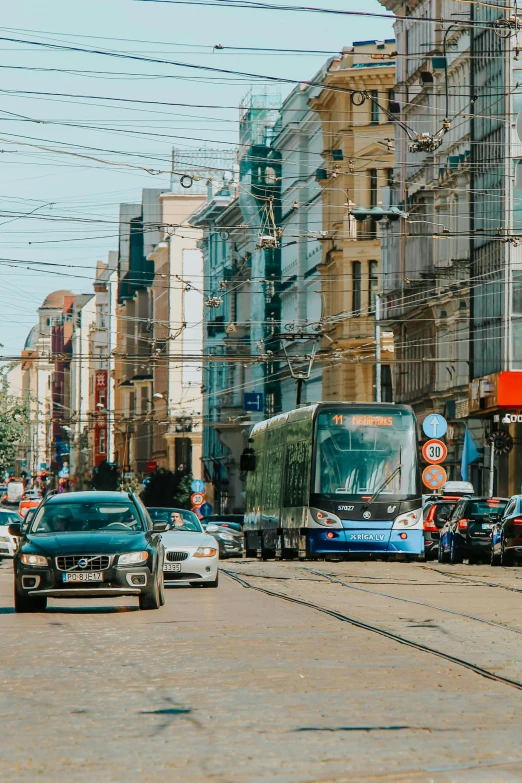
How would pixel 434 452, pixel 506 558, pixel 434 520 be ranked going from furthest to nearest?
pixel 434 520 → pixel 434 452 → pixel 506 558

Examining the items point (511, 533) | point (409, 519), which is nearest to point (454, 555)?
point (511, 533)

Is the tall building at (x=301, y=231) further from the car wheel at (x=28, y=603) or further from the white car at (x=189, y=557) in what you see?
the car wheel at (x=28, y=603)

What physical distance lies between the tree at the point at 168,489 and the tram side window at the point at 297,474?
5979 centimetres

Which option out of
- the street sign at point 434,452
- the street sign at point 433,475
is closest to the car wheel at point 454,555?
the street sign at point 433,475

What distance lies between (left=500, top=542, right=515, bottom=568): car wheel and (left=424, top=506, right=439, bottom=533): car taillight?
25.7 ft

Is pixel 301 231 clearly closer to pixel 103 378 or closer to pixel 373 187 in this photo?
pixel 373 187

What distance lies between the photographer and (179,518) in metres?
27.8

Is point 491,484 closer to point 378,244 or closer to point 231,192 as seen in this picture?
point 378,244

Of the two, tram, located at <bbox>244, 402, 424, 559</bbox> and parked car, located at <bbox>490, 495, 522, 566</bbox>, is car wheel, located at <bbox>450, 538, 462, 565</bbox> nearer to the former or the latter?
parked car, located at <bbox>490, 495, 522, 566</bbox>

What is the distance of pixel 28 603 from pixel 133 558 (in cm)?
146

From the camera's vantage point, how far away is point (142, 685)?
11.9 m

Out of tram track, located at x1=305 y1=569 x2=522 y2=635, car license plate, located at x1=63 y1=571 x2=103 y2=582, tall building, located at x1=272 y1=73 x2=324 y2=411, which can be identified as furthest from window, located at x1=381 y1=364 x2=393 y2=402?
car license plate, located at x1=63 y1=571 x2=103 y2=582

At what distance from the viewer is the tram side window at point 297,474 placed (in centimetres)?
3609

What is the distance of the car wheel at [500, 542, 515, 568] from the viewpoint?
3622cm
